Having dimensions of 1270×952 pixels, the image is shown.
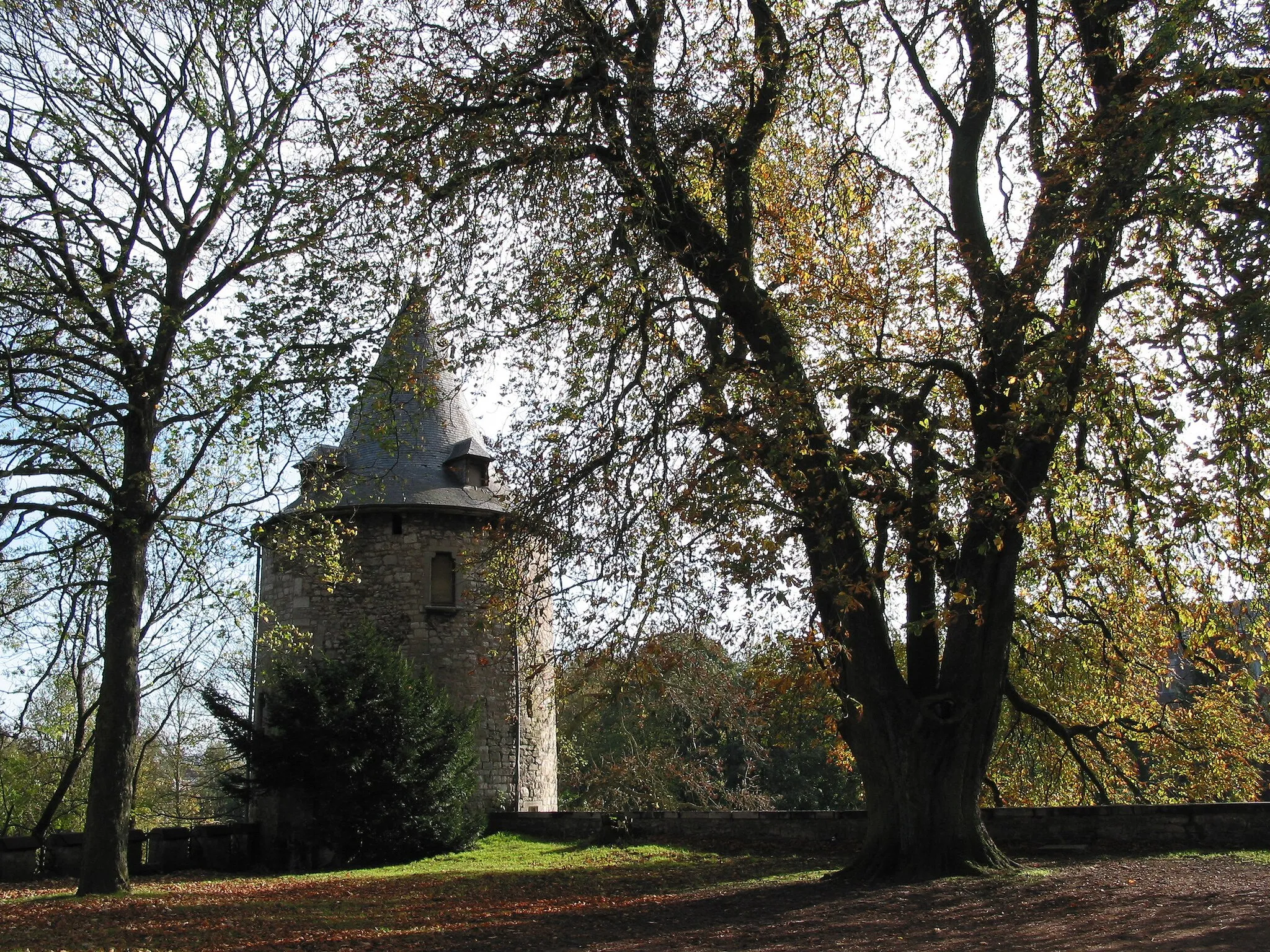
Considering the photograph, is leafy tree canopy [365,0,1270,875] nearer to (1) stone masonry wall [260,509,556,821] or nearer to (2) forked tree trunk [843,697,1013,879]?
(2) forked tree trunk [843,697,1013,879]

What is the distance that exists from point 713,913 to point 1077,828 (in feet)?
16.5

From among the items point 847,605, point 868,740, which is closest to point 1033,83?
point 847,605

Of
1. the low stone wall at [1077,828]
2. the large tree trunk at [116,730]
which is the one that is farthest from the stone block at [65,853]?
the low stone wall at [1077,828]

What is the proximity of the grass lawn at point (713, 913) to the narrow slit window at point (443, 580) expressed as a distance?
892cm

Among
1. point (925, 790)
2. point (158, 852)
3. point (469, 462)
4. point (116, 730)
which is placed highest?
point (469, 462)

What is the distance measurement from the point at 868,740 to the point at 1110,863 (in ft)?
8.16

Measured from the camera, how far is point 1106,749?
48.6 ft

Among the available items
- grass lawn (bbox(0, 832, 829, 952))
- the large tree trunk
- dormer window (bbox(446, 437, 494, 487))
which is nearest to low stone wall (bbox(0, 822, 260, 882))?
grass lawn (bbox(0, 832, 829, 952))

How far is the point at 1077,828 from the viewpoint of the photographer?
11.4 meters

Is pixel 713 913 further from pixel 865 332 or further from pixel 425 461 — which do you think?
pixel 425 461

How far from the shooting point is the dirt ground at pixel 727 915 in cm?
667

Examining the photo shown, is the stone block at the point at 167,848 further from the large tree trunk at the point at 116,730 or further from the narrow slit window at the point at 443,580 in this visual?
the narrow slit window at the point at 443,580

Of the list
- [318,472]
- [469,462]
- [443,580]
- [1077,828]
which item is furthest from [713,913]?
[469,462]

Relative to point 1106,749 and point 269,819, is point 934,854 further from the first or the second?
point 269,819
